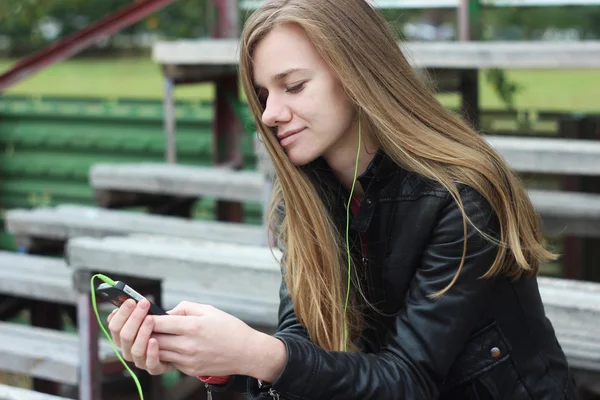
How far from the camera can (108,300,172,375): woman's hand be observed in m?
1.63

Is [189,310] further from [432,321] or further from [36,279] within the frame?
[36,279]

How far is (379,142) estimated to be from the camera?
1938 mm

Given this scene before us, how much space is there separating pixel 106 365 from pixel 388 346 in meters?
1.87

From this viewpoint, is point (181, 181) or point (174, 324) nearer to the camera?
point (174, 324)

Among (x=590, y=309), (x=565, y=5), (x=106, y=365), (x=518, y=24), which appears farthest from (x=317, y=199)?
(x=518, y=24)

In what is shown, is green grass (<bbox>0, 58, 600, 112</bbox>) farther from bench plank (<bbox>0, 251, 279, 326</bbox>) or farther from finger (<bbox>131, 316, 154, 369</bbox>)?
finger (<bbox>131, 316, 154, 369</bbox>)

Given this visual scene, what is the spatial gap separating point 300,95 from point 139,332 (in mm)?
589

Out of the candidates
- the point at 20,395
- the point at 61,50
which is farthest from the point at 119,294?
the point at 61,50

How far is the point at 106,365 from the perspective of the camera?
11.3 ft

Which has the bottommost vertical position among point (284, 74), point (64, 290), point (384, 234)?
point (64, 290)

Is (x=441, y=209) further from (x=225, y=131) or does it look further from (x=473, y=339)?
(x=225, y=131)

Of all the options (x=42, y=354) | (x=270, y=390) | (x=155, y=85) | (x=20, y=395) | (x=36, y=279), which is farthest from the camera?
(x=155, y=85)

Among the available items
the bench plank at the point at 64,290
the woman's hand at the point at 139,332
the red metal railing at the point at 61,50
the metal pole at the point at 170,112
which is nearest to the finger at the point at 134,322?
the woman's hand at the point at 139,332

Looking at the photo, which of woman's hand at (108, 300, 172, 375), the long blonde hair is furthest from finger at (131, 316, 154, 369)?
the long blonde hair
